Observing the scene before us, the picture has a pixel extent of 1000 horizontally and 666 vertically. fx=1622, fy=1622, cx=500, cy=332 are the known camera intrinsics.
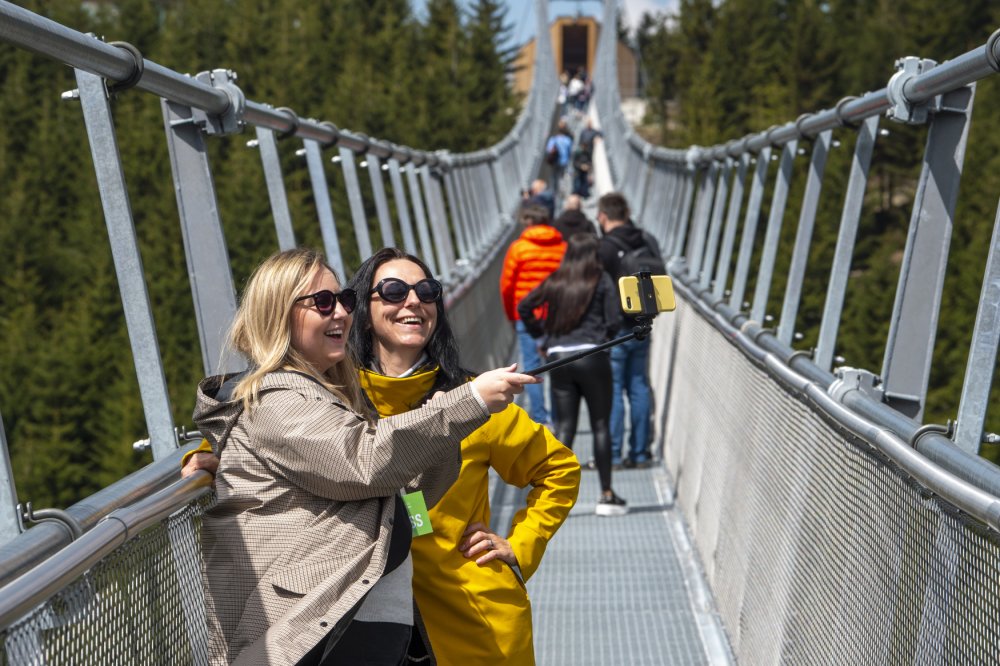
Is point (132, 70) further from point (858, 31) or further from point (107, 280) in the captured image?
point (858, 31)

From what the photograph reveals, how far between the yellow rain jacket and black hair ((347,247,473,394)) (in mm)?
32

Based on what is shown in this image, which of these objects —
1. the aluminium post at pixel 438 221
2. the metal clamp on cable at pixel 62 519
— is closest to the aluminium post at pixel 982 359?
the metal clamp on cable at pixel 62 519

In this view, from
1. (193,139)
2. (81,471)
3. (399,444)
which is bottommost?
(81,471)

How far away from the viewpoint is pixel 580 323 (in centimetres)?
781

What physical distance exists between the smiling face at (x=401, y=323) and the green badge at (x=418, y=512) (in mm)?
339

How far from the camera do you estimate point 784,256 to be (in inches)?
2068

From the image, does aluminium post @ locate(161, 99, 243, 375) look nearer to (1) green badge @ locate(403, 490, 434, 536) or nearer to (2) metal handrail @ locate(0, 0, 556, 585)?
(2) metal handrail @ locate(0, 0, 556, 585)

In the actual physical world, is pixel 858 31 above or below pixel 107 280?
above

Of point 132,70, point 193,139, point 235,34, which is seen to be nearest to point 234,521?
point 132,70

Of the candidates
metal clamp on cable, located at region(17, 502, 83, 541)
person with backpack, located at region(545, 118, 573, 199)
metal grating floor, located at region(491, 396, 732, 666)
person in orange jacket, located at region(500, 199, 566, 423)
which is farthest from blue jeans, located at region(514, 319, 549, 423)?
person with backpack, located at region(545, 118, 573, 199)

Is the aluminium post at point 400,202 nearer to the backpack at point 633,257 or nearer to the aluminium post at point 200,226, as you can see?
the backpack at point 633,257

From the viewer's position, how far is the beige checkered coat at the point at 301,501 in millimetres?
2621

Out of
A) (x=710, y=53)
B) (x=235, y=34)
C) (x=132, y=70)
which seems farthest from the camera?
(x=710, y=53)

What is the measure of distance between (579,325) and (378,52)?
217 ft
